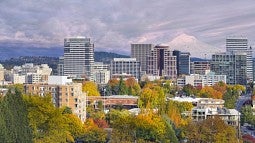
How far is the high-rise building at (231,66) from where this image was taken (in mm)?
170250

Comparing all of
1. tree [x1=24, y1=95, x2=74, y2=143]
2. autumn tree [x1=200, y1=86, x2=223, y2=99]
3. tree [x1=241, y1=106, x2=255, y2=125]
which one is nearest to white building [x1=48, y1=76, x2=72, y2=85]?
tree [x1=241, y1=106, x2=255, y2=125]

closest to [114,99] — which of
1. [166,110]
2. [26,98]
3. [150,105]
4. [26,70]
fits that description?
[150,105]

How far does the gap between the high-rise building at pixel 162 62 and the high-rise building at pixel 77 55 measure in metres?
26.6

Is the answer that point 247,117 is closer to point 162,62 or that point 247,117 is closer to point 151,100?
point 151,100

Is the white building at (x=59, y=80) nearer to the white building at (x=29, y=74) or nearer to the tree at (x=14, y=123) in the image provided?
the tree at (x=14, y=123)

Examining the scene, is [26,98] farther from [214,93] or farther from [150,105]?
[214,93]

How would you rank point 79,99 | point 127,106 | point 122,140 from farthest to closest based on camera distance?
point 127,106 → point 79,99 → point 122,140

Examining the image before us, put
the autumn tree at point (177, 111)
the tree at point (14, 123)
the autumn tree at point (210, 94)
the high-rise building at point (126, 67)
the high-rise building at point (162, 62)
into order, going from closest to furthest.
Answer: the tree at point (14, 123) < the autumn tree at point (177, 111) < the autumn tree at point (210, 94) < the high-rise building at point (126, 67) < the high-rise building at point (162, 62)

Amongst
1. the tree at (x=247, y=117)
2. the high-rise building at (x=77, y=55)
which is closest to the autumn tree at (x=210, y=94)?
the tree at (x=247, y=117)

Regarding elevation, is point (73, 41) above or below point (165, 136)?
above

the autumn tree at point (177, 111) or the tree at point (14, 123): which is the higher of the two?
the tree at point (14, 123)

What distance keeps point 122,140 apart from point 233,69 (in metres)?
136

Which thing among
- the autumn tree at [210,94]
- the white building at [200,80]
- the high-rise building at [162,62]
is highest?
the high-rise building at [162,62]

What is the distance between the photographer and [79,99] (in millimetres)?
61719
